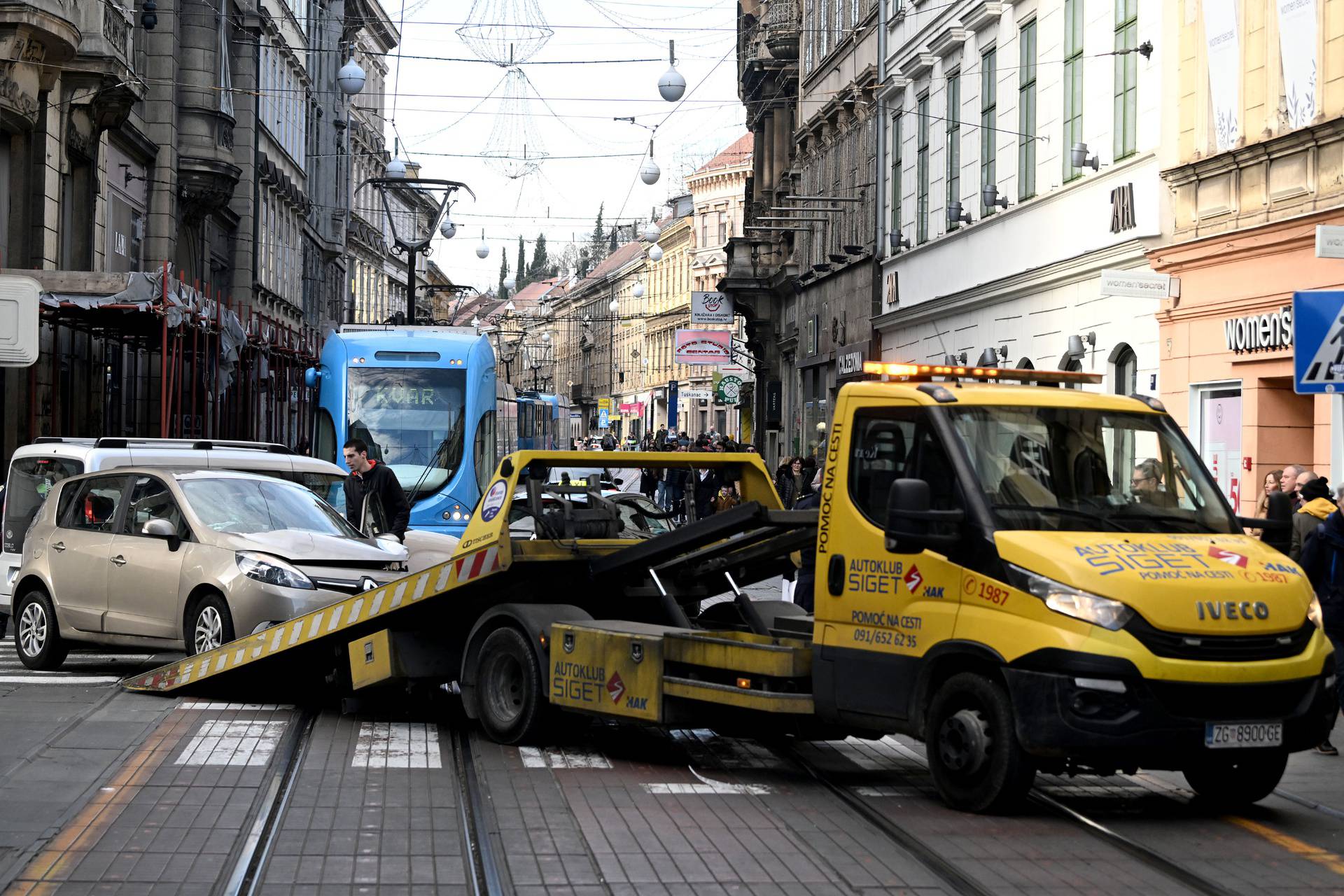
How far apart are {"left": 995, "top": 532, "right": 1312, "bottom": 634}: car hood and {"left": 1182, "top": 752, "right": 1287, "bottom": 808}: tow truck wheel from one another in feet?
2.28

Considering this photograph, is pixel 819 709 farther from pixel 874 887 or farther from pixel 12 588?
pixel 12 588

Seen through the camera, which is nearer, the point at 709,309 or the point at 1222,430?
the point at 1222,430

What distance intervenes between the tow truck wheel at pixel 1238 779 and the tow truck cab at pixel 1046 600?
0.01m

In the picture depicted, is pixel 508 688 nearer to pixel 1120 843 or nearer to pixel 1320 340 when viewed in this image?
pixel 1120 843

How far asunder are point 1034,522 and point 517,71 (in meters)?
21.4

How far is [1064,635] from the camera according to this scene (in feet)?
28.5

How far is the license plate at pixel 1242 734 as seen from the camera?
873cm

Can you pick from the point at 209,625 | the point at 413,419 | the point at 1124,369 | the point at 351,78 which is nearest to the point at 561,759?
the point at 209,625

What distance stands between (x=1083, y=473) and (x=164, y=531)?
7769 mm

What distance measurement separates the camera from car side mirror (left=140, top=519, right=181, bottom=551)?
568 inches

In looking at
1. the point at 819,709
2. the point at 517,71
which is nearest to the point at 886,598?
the point at 819,709

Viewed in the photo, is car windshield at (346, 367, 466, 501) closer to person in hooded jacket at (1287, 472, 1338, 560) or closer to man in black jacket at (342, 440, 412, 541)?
man in black jacket at (342, 440, 412, 541)

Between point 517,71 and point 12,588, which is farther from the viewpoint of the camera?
point 517,71

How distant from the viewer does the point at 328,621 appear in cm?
1230
